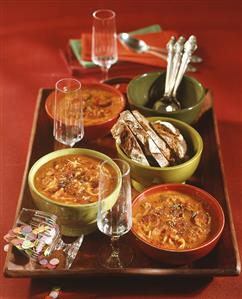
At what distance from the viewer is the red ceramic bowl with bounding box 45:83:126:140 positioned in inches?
65.9

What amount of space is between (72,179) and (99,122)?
0.93 feet

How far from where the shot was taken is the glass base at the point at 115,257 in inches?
52.9

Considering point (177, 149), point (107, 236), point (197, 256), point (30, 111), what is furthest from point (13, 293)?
point (30, 111)

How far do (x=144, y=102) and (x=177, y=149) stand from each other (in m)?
0.35

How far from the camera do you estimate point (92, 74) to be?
2.04 meters

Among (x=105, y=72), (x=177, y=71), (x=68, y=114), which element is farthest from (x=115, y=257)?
(x=105, y=72)

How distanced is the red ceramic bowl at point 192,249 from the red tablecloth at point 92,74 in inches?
2.7

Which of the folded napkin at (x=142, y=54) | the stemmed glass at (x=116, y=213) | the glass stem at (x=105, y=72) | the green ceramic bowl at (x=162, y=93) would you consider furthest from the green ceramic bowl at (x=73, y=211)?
the folded napkin at (x=142, y=54)

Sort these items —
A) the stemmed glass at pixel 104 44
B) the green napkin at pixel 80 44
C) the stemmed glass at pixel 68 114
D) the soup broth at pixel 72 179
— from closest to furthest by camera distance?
the soup broth at pixel 72 179
the stemmed glass at pixel 68 114
the stemmed glass at pixel 104 44
the green napkin at pixel 80 44

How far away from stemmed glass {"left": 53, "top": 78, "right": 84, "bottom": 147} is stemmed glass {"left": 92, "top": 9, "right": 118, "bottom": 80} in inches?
13.7

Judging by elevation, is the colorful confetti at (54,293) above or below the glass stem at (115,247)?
below

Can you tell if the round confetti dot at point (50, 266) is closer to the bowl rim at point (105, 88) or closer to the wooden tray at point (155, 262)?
the wooden tray at point (155, 262)

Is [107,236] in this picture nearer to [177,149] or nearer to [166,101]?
[177,149]

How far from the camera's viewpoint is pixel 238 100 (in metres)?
1.95
